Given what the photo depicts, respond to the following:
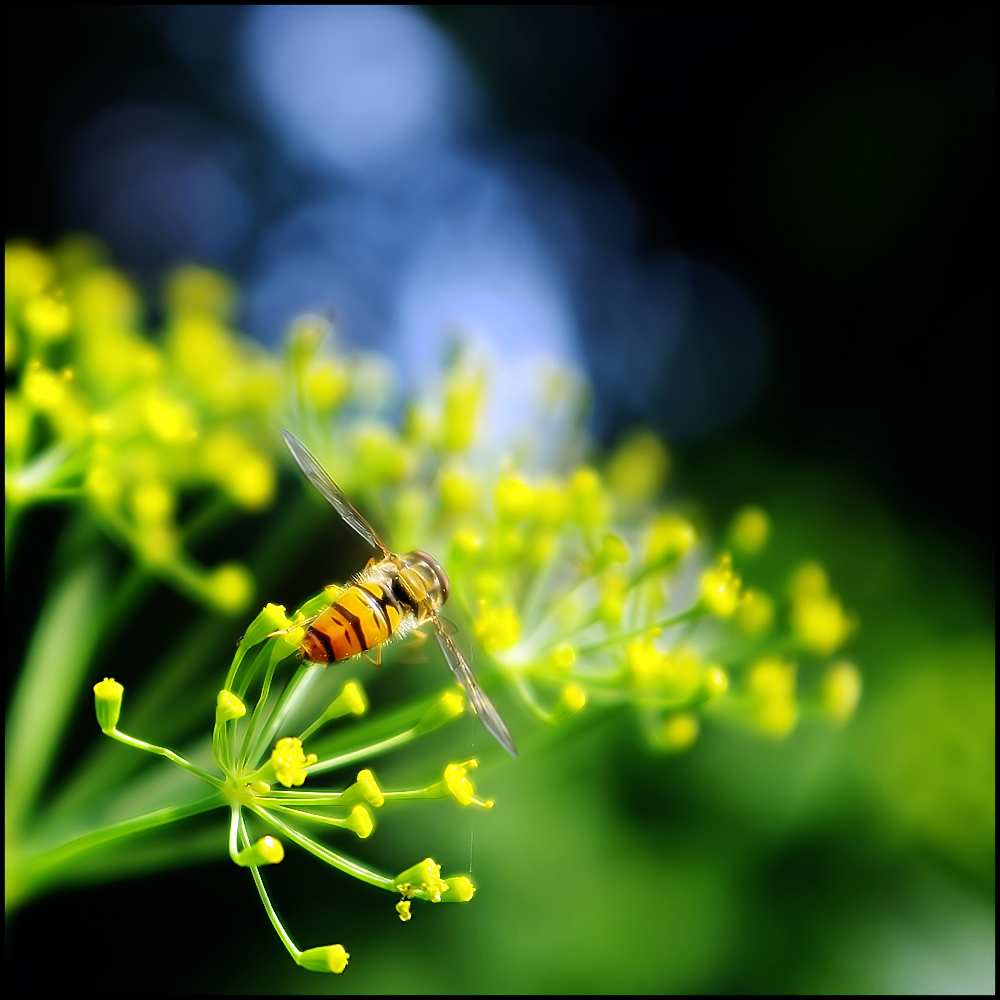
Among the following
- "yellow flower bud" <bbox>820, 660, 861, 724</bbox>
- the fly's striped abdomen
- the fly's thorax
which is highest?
"yellow flower bud" <bbox>820, 660, 861, 724</bbox>

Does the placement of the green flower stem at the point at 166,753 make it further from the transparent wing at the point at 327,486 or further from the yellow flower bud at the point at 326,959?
the transparent wing at the point at 327,486

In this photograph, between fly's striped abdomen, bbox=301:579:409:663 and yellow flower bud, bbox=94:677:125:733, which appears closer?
yellow flower bud, bbox=94:677:125:733

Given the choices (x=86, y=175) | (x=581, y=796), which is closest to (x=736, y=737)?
(x=581, y=796)

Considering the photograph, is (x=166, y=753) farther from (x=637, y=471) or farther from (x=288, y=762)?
(x=637, y=471)

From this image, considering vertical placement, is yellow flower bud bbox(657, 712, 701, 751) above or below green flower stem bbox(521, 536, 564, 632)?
below

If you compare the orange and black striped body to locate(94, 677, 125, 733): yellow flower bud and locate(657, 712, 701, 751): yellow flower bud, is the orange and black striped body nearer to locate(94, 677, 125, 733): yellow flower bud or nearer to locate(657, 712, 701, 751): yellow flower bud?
locate(94, 677, 125, 733): yellow flower bud

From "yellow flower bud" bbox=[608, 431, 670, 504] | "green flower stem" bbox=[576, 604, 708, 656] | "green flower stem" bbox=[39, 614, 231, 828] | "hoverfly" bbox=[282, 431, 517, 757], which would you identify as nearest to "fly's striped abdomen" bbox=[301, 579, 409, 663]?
"hoverfly" bbox=[282, 431, 517, 757]

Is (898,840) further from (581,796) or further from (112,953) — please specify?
(112,953)
